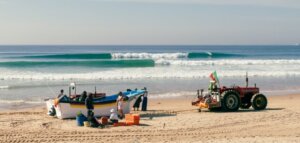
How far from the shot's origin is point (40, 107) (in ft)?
62.2

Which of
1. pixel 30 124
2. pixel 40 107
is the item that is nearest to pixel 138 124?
pixel 30 124

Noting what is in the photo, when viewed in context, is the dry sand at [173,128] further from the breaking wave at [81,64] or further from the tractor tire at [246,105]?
the breaking wave at [81,64]

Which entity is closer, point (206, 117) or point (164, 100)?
point (206, 117)

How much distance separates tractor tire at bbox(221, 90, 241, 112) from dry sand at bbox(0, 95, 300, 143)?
0.39m

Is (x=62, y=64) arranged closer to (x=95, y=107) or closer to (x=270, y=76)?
(x=270, y=76)

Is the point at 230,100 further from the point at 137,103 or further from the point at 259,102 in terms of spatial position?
the point at 137,103

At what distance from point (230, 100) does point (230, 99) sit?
0.04 metres

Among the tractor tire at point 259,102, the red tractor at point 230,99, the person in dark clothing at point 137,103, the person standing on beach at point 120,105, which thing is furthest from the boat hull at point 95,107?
the tractor tire at point 259,102

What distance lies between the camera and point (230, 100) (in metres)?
17.3

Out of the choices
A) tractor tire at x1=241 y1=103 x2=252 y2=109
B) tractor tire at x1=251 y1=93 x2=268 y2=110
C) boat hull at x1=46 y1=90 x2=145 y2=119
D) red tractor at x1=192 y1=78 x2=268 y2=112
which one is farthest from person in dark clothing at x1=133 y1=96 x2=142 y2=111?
tractor tire at x1=251 y1=93 x2=268 y2=110

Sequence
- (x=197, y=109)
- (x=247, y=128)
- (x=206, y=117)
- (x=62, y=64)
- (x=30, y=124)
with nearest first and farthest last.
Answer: (x=247, y=128), (x=30, y=124), (x=206, y=117), (x=197, y=109), (x=62, y=64)

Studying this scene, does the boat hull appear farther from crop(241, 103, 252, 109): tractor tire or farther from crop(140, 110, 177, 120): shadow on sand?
crop(241, 103, 252, 109): tractor tire

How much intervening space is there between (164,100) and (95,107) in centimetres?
511

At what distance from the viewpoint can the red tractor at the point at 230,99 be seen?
56.3 feet
